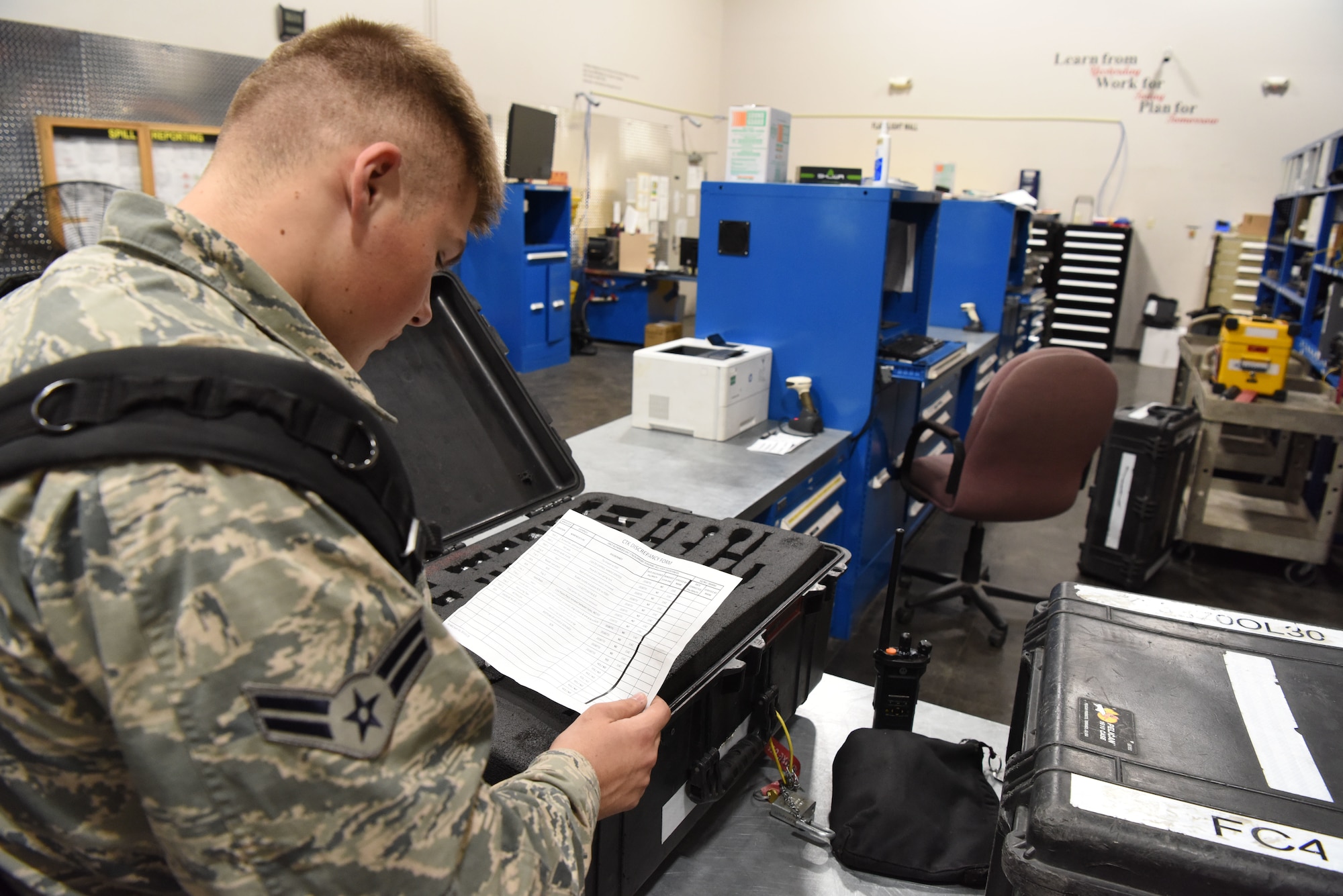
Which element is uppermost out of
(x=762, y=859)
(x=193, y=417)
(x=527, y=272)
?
(x=193, y=417)

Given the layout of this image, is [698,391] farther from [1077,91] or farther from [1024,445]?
[1077,91]

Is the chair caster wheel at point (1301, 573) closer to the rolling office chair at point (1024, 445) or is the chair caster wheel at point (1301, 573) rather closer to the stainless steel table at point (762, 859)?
the rolling office chair at point (1024, 445)

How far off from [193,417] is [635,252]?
22.9 feet

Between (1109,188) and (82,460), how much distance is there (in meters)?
9.10

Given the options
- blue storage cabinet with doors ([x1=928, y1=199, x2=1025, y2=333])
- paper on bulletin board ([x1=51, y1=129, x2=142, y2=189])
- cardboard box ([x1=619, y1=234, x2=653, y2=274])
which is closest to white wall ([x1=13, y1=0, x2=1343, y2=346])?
cardboard box ([x1=619, y1=234, x2=653, y2=274])

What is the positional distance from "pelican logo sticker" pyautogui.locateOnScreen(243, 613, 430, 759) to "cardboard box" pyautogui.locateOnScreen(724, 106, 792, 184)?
97.7 inches

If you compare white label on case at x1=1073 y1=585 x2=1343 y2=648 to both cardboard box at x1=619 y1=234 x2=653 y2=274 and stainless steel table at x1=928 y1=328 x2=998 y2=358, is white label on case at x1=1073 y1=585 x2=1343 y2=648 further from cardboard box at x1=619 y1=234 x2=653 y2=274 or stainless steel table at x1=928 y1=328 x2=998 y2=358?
cardboard box at x1=619 y1=234 x2=653 y2=274

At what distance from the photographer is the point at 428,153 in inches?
23.9

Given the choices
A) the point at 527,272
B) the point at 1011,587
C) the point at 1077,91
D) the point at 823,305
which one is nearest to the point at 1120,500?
the point at 1011,587

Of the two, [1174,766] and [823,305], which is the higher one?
[823,305]

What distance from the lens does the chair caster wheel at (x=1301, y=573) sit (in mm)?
3457

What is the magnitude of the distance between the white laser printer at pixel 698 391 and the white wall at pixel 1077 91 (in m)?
6.82

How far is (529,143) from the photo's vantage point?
5.79 m

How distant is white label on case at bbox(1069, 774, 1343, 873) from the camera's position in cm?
60
